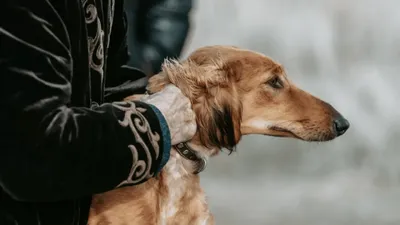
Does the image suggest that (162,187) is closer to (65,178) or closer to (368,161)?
(65,178)

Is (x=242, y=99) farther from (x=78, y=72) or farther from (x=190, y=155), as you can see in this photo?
(x=78, y=72)

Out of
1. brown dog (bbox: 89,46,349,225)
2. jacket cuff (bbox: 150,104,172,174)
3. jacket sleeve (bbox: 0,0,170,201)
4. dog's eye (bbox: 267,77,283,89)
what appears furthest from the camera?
dog's eye (bbox: 267,77,283,89)

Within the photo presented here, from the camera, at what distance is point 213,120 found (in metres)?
1.15

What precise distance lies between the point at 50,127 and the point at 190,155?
334 mm

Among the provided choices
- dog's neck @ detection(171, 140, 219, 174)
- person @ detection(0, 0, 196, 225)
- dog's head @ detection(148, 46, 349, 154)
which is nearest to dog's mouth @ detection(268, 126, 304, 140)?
dog's head @ detection(148, 46, 349, 154)

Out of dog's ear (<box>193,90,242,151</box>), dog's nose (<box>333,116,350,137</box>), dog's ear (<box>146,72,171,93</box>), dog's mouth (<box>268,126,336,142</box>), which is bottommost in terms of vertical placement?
dog's mouth (<box>268,126,336,142</box>)

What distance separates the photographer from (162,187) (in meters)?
1.14

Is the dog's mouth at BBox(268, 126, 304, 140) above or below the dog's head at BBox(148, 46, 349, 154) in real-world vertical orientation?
below

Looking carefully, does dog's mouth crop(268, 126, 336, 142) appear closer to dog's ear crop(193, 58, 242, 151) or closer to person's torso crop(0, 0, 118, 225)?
dog's ear crop(193, 58, 242, 151)

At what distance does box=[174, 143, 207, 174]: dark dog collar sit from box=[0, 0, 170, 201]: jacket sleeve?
20cm

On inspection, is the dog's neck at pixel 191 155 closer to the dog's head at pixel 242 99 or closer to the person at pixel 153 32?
the dog's head at pixel 242 99

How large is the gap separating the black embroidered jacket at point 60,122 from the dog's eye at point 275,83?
338mm

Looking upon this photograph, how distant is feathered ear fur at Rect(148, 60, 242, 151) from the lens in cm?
114

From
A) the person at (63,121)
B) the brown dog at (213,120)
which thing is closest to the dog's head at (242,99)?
the brown dog at (213,120)
